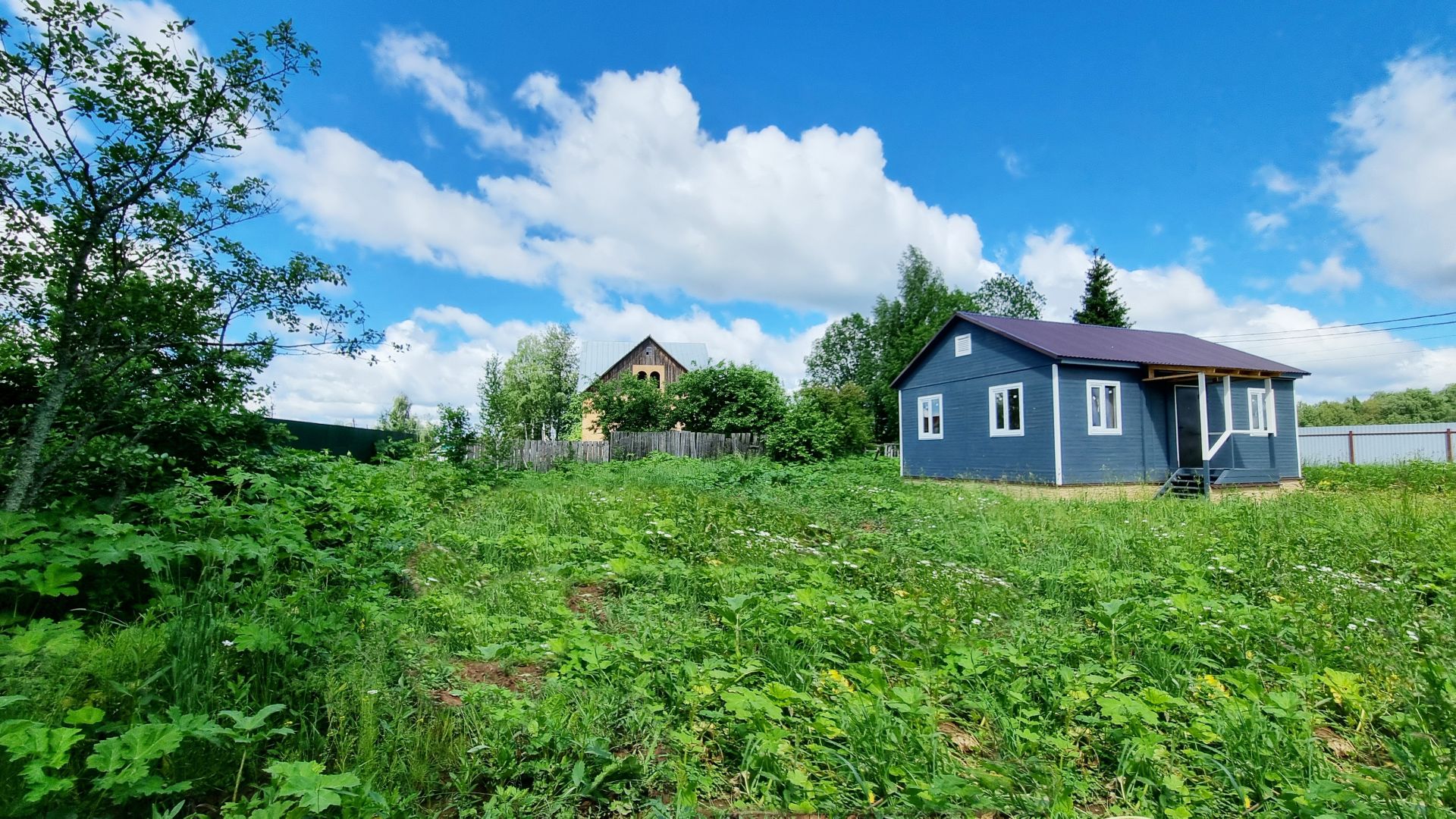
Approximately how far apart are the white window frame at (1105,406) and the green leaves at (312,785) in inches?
588

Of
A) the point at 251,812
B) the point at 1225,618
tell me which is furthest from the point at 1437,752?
the point at 251,812

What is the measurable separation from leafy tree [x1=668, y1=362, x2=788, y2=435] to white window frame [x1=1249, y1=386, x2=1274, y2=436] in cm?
1271

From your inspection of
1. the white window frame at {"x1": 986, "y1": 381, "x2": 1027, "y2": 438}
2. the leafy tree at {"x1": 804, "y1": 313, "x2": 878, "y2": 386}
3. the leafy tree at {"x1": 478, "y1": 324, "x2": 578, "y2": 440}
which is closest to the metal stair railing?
the white window frame at {"x1": 986, "y1": 381, "x2": 1027, "y2": 438}

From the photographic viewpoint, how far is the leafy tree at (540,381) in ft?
103

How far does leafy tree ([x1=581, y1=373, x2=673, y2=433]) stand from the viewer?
22.0 meters

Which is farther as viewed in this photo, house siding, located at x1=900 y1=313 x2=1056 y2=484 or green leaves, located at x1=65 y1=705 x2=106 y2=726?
house siding, located at x1=900 y1=313 x2=1056 y2=484

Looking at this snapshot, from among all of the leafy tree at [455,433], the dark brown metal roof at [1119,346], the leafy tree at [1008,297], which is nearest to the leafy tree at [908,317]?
the leafy tree at [1008,297]

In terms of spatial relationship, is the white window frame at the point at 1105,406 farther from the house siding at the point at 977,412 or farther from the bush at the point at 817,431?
the bush at the point at 817,431

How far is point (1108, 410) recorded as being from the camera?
13.8 metres

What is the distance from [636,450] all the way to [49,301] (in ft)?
53.9

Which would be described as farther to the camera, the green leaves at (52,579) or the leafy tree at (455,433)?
the leafy tree at (455,433)

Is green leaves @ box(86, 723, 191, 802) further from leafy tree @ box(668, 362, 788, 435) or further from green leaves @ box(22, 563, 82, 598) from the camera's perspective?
leafy tree @ box(668, 362, 788, 435)

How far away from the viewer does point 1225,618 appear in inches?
133

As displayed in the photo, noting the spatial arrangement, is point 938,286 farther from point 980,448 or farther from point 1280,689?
point 1280,689
